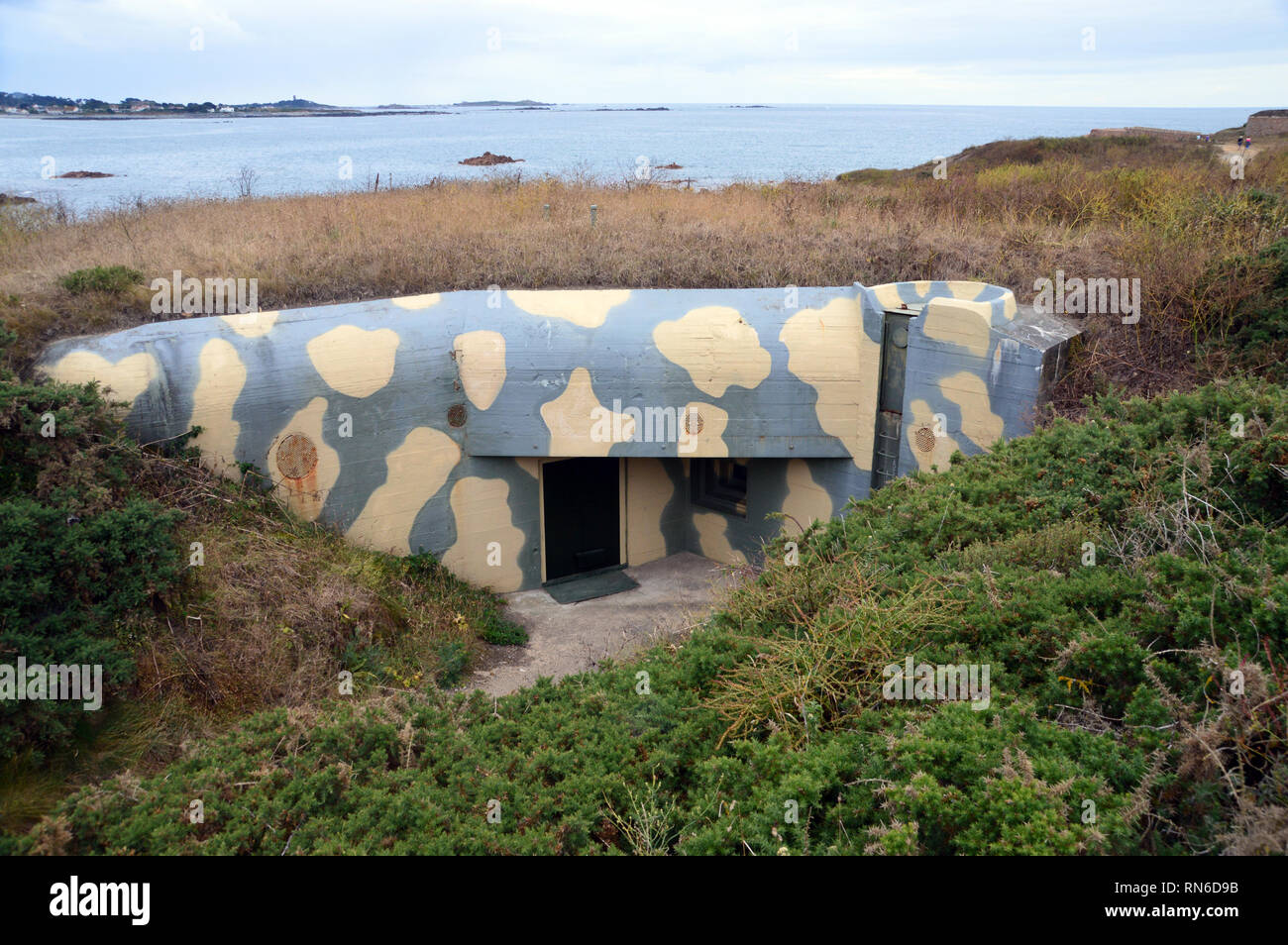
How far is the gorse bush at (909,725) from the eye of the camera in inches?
141

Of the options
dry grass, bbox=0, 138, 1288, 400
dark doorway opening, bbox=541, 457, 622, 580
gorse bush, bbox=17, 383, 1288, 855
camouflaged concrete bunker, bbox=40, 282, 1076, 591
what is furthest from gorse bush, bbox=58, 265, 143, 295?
gorse bush, bbox=17, 383, 1288, 855

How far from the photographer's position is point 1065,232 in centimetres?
1146

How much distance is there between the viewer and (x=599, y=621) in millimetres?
10195

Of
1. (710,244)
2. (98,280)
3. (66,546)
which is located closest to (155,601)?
(66,546)

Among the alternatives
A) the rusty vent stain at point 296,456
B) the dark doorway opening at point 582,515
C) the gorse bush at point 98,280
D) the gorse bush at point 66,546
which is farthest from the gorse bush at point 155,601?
the dark doorway opening at point 582,515

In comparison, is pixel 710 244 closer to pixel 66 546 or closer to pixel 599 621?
pixel 599 621

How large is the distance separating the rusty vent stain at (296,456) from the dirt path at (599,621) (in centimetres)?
276

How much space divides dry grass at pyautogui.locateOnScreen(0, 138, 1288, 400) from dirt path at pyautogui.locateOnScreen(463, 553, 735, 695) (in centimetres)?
383

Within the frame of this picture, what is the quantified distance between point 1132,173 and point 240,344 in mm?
13047

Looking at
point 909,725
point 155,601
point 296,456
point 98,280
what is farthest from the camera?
point 98,280

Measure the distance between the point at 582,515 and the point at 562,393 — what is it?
6.74 feet

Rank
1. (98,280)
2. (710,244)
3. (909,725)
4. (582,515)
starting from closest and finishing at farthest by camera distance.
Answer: (909,725) → (98,280) → (582,515) → (710,244)

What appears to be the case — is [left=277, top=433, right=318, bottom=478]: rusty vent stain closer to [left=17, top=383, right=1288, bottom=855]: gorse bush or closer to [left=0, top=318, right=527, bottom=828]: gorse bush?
[left=0, top=318, right=527, bottom=828]: gorse bush

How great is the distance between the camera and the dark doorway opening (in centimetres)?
1109
